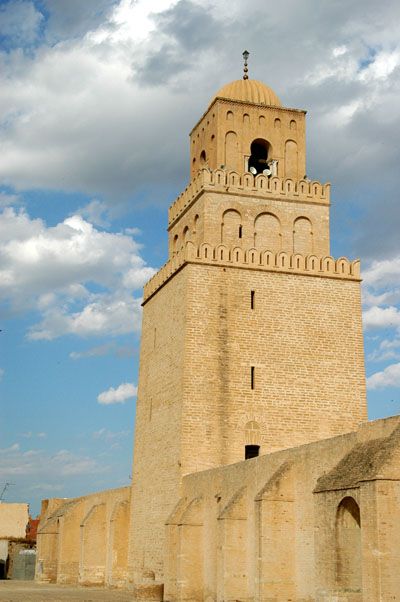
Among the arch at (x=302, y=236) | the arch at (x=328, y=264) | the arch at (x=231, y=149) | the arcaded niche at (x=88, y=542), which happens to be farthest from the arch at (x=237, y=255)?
the arcaded niche at (x=88, y=542)

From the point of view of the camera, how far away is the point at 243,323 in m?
23.6

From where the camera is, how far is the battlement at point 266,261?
23.9 meters

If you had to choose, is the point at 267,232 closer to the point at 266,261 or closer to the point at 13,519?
the point at 266,261

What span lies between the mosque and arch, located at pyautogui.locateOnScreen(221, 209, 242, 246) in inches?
1.6

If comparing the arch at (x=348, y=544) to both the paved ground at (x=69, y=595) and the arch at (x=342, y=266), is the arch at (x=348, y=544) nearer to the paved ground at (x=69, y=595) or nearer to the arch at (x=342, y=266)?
the paved ground at (x=69, y=595)

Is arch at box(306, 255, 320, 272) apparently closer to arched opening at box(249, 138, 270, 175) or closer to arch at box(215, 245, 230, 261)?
arch at box(215, 245, 230, 261)

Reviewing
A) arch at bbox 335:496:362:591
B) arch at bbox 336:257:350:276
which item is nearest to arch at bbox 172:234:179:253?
arch at bbox 336:257:350:276

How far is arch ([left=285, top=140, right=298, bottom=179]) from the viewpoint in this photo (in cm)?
2656

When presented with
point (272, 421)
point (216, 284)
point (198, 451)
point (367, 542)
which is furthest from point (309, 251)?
point (367, 542)

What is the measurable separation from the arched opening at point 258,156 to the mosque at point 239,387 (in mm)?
51

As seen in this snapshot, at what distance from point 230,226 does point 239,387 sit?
5.02 metres

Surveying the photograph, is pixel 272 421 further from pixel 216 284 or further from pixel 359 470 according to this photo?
pixel 359 470

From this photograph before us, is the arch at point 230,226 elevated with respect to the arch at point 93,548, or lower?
elevated

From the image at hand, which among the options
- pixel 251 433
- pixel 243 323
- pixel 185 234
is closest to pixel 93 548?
pixel 251 433
